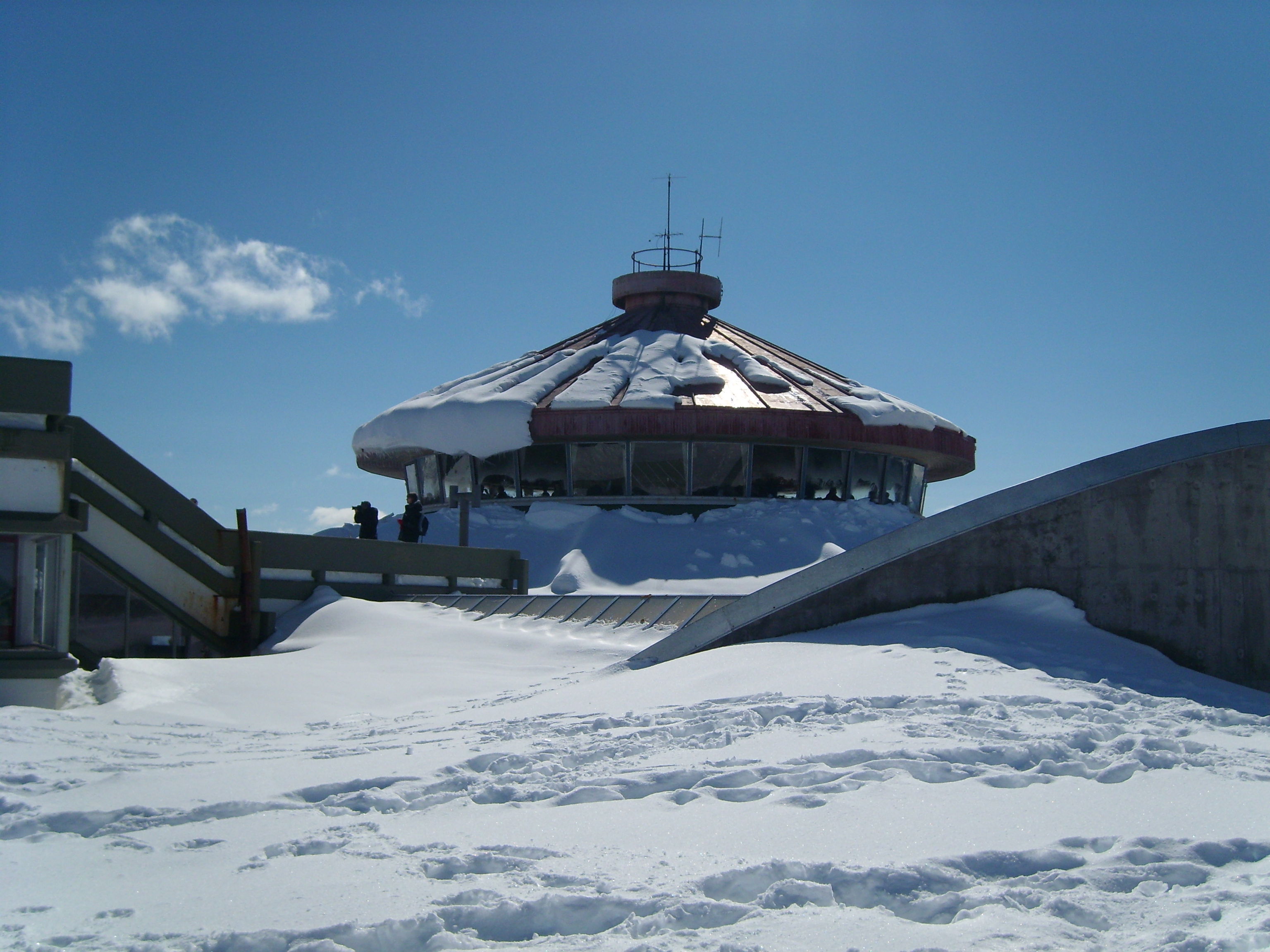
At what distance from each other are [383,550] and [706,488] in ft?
30.7

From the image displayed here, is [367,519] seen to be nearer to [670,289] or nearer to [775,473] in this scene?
[775,473]

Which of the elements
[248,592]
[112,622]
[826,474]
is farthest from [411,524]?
[826,474]

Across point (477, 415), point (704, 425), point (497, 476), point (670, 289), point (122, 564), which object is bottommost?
point (122, 564)

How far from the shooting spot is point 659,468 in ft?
78.0

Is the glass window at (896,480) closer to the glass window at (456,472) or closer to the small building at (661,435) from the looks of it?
the small building at (661,435)

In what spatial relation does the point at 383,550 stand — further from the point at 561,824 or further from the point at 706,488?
the point at 561,824

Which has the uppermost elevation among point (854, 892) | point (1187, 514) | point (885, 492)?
point (885, 492)

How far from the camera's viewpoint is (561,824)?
501 centimetres

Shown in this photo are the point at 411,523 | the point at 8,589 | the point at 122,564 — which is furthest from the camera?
the point at 411,523

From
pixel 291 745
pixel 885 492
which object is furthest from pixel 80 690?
pixel 885 492

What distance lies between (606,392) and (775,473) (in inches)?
154

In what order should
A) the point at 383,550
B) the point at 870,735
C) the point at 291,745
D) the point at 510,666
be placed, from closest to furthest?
the point at 870,735 → the point at 291,745 → the point at 510,666 → the point at 383,550

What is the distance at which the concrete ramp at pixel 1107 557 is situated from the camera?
946 cm

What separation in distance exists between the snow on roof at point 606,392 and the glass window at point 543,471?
0.69 meters
